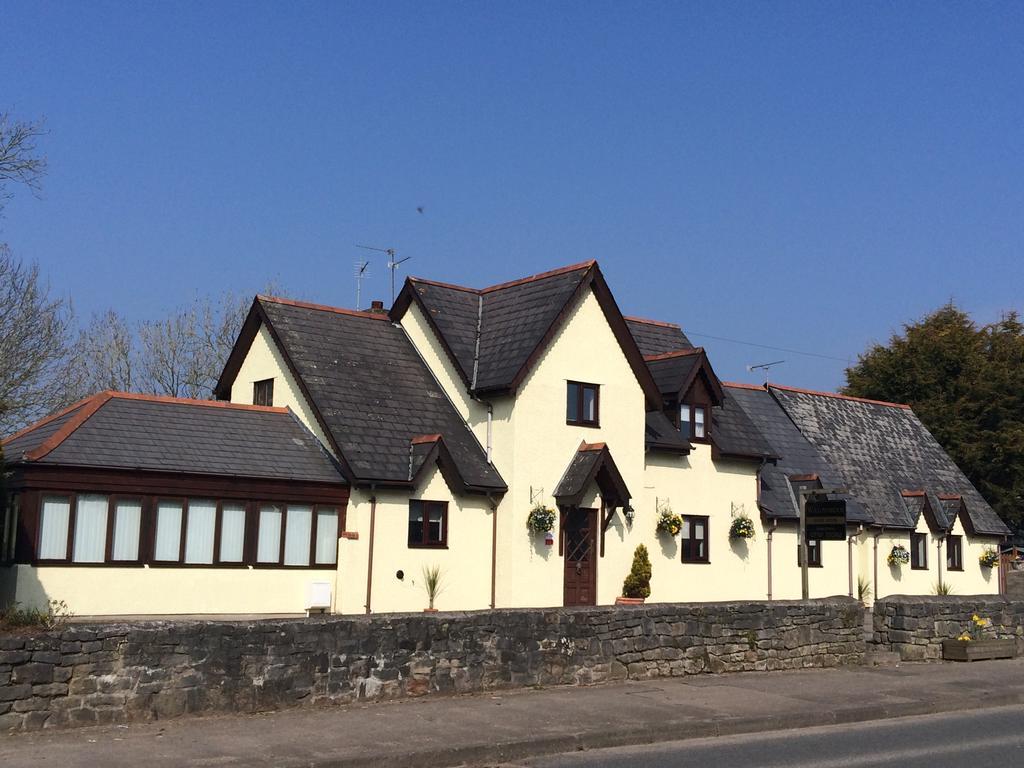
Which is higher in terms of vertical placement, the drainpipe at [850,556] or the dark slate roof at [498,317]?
the dark slate roof at [498,317]

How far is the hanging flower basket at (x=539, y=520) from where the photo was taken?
27094mm

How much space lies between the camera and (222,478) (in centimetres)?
2372

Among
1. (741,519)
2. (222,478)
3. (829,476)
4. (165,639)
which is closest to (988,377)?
(829,476)

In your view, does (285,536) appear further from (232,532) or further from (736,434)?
(736,434)

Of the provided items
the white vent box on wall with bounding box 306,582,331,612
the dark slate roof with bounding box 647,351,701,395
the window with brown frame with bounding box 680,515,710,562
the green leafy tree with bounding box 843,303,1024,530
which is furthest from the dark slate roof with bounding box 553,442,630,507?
the green leafy tree with bounding box 843,303,1024,530

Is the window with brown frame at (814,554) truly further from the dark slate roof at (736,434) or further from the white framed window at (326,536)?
the white framed window at (326,536)

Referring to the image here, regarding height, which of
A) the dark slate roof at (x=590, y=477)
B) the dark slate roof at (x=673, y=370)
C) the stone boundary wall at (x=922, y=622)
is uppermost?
the dark slate roof at (x=673, y=370)

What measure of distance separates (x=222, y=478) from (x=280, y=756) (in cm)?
1305

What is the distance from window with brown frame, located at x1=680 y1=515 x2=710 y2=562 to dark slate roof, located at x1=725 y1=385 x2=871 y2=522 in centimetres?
245

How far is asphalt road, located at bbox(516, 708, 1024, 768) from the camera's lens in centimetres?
1205

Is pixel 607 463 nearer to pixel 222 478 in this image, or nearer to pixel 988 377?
pixel 222 478

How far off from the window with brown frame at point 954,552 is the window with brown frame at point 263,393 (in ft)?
76.7

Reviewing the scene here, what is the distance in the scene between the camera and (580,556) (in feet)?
92.8

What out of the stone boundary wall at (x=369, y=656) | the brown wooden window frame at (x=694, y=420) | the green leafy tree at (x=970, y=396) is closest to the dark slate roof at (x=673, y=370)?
the brown wooden window frame at (x=694, y=420)
